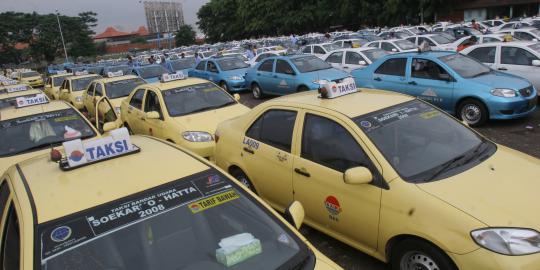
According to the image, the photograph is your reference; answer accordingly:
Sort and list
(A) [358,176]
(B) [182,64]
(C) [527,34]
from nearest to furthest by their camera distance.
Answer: (A) [358,176] < (C) [527,34] < (B) [182,64]

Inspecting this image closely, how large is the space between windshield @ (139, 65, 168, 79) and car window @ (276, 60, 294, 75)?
612 cm

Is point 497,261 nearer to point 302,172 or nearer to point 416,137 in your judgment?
point 416,137

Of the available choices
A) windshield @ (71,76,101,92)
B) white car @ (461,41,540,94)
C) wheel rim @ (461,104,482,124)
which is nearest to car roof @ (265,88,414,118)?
wheel rim @ (461,104,482,124)

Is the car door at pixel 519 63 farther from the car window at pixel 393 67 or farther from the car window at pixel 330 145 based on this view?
the car window at pixel 330 145

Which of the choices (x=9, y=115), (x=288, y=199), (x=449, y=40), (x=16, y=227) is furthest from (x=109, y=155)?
(x=449, y=40)

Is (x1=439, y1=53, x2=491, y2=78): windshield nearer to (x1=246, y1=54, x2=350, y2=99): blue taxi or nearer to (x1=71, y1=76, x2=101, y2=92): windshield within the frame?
(x1=246, y1=54, x2=350, y2=99): blue taxi

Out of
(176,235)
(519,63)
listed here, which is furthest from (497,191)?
(519,63)

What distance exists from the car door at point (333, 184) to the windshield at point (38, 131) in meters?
3.58

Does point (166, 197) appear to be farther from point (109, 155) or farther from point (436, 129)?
point (436, 129)

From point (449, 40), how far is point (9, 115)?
55.7 feet

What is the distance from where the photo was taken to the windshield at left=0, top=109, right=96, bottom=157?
5977 millimetres

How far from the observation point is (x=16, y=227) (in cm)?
255

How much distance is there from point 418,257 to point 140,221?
7.12 feet

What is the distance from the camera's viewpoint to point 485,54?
10672mm
